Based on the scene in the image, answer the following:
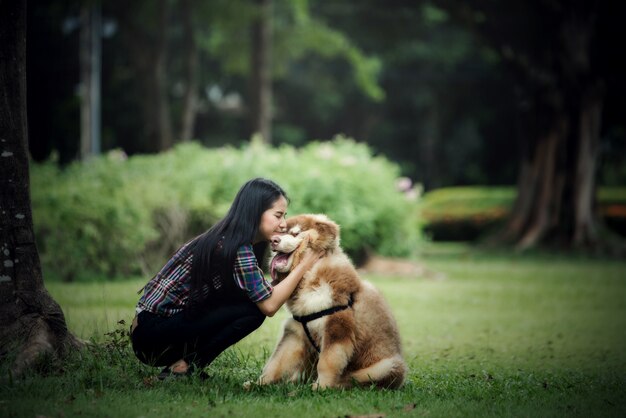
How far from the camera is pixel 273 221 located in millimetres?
5453

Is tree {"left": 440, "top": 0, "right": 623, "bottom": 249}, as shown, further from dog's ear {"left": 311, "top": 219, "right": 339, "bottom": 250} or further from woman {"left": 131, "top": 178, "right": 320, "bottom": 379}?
woman {"left": 131, "top": 178, "right": 320, "bottom": 379}

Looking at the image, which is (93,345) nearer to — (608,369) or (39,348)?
(39,348)

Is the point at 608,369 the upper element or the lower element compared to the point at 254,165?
lower

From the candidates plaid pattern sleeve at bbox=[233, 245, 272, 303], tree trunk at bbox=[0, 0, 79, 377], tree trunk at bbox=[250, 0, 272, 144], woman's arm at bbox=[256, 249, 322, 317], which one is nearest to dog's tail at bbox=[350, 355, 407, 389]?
woman's arm at bbox=[256, 249, 322, 317]

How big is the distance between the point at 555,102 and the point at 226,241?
59.2 feet

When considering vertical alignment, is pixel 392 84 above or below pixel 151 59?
above

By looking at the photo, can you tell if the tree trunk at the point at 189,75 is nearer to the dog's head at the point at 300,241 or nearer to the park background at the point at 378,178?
the park background at the point at 378,178

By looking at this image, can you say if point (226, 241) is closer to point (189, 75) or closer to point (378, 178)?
point (378, 178)

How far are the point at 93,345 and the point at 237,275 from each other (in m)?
1.44

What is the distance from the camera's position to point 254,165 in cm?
1462

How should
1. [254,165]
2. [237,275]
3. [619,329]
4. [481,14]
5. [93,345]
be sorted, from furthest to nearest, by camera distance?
[481,14] < [254,165] < [619,329] < [93,345] < [237,275]

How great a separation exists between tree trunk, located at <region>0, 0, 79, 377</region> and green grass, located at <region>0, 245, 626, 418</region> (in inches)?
14.6

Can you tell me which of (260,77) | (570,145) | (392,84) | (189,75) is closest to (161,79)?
(189,75)

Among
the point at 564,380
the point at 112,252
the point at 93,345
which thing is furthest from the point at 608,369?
the point at 112,252
